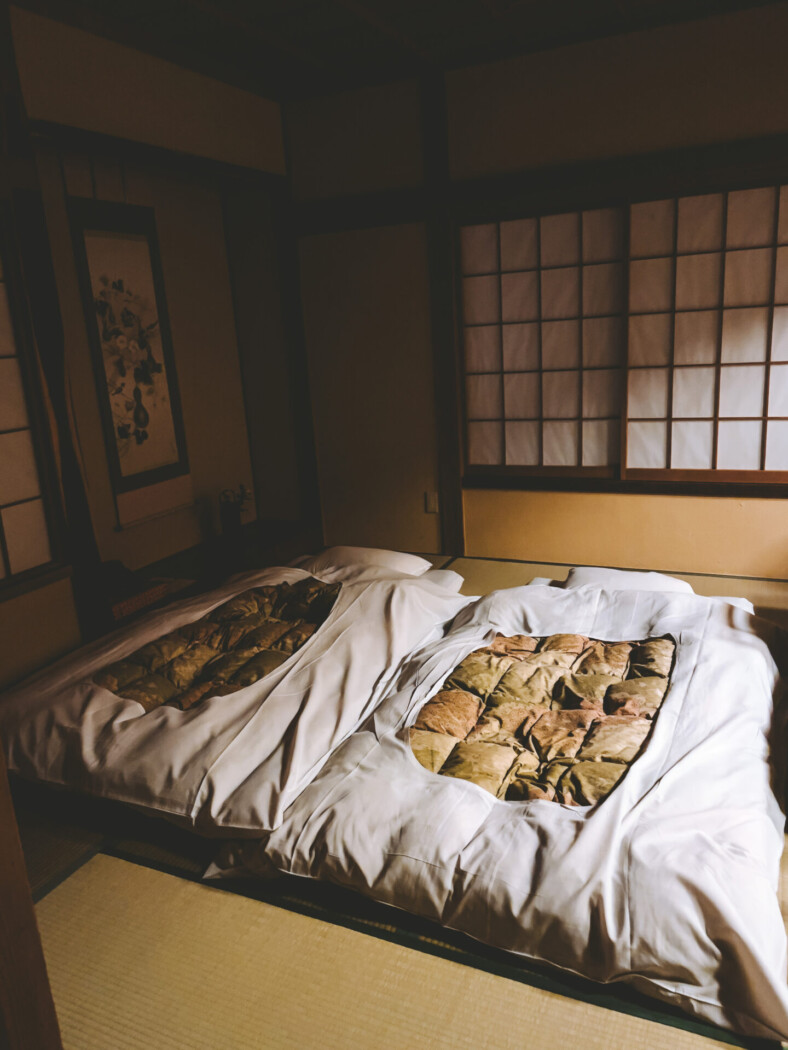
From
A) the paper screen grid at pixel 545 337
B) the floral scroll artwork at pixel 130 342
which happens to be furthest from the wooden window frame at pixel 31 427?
the paper screen grid at pixel 545 337

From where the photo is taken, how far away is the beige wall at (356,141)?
14.7 ft

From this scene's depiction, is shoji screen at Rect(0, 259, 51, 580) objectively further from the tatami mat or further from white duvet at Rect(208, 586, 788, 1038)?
white duvet at Rect(208, 586, 788, 1038)

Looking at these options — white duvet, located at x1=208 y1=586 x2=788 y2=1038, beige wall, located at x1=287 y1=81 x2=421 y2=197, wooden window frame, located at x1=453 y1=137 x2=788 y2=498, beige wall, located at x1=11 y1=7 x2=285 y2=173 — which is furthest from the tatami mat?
beige wall, located at x1=287 y1=81 x2=421 y2=197

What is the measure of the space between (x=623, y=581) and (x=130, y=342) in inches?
120

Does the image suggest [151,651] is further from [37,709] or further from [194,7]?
[194,7]

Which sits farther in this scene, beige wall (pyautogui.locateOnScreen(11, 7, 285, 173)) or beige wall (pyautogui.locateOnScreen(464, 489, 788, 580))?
beige wall (pyautogui.locateOnScreen(464, 489, 788, 580))

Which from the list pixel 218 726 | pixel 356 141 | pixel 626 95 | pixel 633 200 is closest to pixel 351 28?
pixel 356 141

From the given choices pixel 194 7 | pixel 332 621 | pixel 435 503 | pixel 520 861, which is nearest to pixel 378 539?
pixel 435 503

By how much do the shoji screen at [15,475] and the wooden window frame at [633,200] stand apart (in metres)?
2.50

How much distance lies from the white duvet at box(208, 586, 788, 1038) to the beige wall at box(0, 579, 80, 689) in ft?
5.82

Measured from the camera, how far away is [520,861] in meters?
1.75

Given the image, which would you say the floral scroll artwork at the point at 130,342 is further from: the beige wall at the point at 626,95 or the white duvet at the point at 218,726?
the beige wall at the point at 626,95

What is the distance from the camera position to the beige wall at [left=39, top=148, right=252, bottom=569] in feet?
13.1

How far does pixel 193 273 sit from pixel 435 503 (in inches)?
85.1
